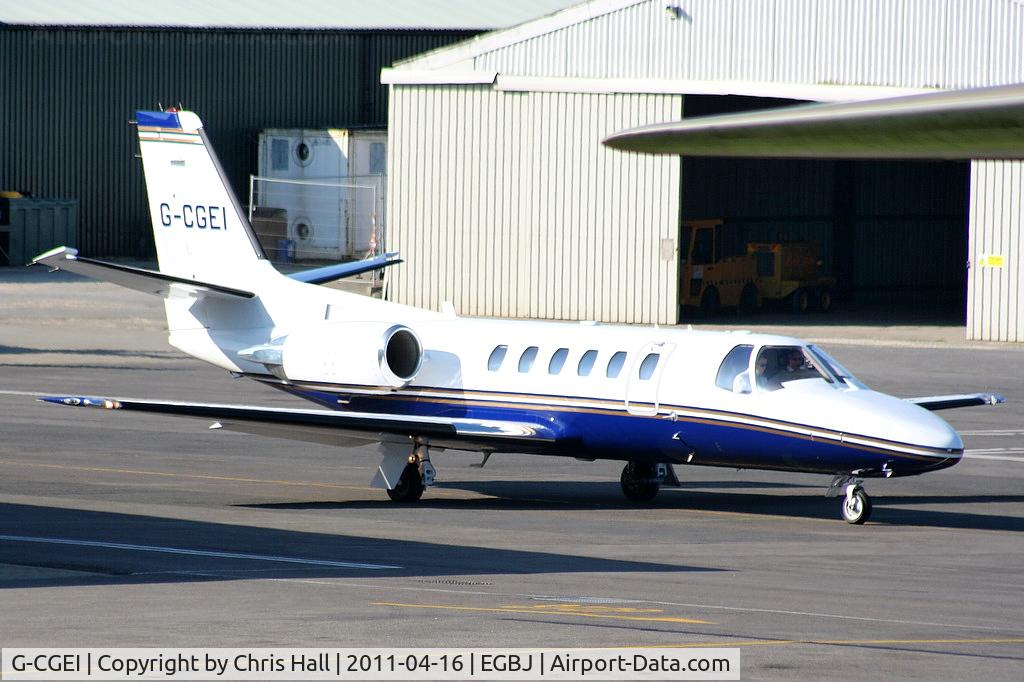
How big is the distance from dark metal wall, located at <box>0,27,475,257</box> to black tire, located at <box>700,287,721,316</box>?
721 inches

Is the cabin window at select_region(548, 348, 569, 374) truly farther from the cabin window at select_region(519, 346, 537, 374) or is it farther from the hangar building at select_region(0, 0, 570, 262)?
the hangar building at select_region(0, 0, 570, 262)

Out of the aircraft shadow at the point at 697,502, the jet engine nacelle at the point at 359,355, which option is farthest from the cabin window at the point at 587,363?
the jet engine nacelle at the point at 359,355

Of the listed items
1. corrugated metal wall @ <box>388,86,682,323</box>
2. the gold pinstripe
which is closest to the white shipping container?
corrugated metal wall @ <box>388,86,682,323</box>

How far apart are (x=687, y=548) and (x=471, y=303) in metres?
30.1

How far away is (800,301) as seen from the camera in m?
49.4

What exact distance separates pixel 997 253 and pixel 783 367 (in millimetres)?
24200

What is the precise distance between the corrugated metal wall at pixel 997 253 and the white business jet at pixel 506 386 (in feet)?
67.9

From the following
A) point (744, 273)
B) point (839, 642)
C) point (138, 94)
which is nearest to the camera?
point (839, 642)

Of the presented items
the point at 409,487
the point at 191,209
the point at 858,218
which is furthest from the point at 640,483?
the point at 858,218

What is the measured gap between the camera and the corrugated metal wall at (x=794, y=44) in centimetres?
3900

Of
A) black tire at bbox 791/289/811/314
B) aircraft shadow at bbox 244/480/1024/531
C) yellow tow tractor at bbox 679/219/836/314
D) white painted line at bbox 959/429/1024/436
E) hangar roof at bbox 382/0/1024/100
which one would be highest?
hangar roof at bbox 382/0/1024/100

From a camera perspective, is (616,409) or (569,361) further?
(569,361)

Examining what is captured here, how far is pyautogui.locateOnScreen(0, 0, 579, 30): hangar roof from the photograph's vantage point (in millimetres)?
58656

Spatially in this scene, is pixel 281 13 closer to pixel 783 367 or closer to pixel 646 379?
pixel 646 379
